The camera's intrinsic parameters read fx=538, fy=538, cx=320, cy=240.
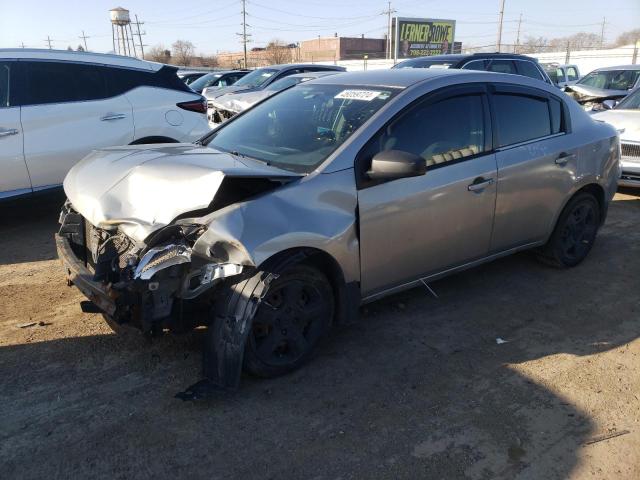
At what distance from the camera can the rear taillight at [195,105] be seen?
668 centimetres

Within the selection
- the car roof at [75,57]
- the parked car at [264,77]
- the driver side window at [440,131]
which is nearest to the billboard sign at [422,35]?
the parked car at [264,77]

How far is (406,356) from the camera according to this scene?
11.5 ft

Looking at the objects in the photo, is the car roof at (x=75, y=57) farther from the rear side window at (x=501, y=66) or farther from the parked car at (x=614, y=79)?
the parked car at (x=614, y=79)

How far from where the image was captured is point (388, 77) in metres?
4.02

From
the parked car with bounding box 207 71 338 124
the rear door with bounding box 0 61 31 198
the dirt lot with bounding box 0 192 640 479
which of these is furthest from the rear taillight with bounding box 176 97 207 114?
the dirt lot with bounding box 0 192 640 479

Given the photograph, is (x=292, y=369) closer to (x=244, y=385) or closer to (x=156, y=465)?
(x=244, y=385)

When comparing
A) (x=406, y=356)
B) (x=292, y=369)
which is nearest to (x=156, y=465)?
(x=292, y=369)

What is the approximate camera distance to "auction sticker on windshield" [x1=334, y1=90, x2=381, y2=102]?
3.75 m

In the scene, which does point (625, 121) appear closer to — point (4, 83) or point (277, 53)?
point (4, 83)

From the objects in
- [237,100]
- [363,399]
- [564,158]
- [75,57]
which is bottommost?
[363,399]

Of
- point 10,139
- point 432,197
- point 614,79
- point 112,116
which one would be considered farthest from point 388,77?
point 614,79

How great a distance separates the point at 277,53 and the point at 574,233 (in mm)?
70284

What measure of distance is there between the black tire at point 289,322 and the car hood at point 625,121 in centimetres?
620

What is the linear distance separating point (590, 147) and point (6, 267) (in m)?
5.43
